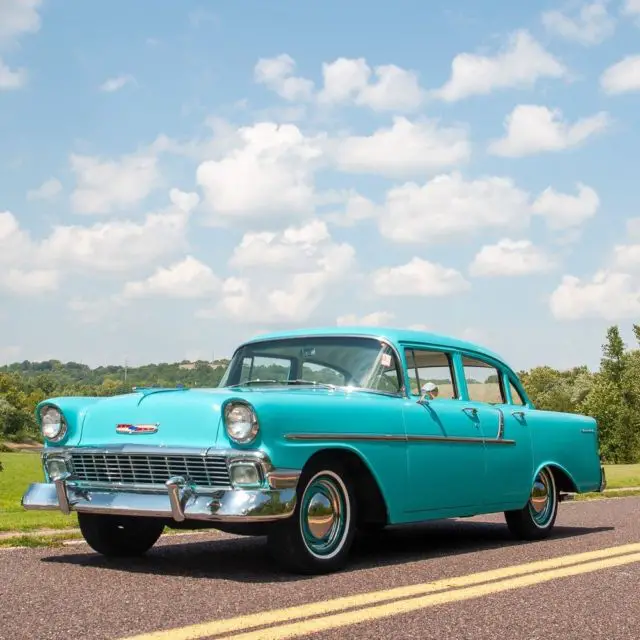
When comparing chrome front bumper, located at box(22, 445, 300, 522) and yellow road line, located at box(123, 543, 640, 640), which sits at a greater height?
chrome front bumper, located at box(22, 445, 300, 522)

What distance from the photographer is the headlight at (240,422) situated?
19.5 ft

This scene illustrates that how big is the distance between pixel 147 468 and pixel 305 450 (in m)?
1.04

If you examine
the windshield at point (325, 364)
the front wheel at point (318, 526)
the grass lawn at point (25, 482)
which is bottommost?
the grass lawn at point (25, 482)

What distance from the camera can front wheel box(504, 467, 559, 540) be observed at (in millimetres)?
8625

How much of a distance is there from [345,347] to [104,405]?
196 cm

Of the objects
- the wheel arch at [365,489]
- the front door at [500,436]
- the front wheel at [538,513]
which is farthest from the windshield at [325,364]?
the front wheel at [538,513]

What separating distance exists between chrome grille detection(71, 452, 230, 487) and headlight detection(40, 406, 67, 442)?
0.73 feet

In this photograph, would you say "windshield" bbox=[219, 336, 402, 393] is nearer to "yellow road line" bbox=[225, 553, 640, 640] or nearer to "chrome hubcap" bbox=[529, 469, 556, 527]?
"yellow road line" bbox=[225, 553, 640, 640]

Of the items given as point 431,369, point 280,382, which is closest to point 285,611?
point 280,382

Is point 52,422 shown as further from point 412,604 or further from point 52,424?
point 412,604

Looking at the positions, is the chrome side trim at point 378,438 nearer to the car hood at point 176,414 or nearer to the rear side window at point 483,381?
the car hood at point 176,414

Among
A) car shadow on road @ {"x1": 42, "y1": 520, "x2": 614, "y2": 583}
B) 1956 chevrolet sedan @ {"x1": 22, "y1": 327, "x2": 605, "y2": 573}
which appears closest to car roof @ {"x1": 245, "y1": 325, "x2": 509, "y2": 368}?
1956 chevrolet sedan @ {"x1": 22, "y1": 327, "x2": 605, "y2": 573}

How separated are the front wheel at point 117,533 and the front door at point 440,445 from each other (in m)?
1.95

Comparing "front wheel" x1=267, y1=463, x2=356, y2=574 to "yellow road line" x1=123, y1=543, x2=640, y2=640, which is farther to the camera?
"front wheel" x1=267, y1=463, x2=356, y2=574
